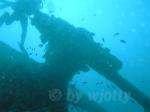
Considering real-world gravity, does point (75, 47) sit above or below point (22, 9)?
below

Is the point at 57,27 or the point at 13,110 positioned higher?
the point at 57,27

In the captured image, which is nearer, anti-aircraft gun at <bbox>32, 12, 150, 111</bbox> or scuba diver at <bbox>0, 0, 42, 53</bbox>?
anti-aircraft gun at <bbox>32, 12, 150, 111</bbox>

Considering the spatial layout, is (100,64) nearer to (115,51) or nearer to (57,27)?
(57,27)

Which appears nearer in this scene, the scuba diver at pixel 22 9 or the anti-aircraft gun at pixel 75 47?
the anti-aircraft gun at pixel 75 47

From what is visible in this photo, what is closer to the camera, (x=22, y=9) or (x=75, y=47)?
(x=75, y=47)

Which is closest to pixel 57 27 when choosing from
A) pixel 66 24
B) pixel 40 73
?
pixel 66 24

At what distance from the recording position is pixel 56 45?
11711 mm

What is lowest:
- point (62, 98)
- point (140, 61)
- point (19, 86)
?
point (19, 86)

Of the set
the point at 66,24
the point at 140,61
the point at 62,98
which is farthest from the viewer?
the point at 140,61

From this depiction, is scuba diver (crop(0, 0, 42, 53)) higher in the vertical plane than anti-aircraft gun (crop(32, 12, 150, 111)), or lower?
higher

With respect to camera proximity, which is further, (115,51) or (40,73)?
(115,51)

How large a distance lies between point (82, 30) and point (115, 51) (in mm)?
108245

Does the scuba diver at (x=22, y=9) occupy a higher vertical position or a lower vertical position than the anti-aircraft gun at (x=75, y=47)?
higher

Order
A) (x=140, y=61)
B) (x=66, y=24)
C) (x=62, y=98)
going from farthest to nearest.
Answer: (x=140, y=61) → (x=66, y=24) → (x=62, y=98)
